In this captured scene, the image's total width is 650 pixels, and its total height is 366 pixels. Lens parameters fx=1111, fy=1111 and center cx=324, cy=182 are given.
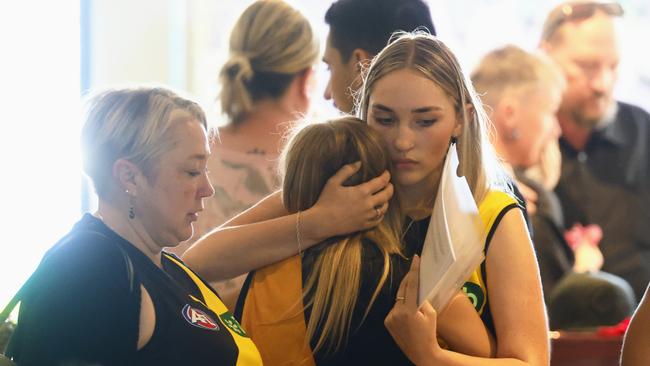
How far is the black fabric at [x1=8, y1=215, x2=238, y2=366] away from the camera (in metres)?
1.44

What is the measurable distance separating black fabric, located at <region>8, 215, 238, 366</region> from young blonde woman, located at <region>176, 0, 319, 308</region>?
3.87 feet

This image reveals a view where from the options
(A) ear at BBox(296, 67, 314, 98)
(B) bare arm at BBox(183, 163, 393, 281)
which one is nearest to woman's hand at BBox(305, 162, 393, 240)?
(B) bare arm at BBox(183, 163, 393, 281)

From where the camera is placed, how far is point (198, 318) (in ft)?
5.30

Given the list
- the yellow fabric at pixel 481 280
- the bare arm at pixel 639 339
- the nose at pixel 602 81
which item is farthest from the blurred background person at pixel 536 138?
the yellow fabric at pixel 481 280

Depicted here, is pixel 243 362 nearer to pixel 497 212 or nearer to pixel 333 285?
pixel 333 285

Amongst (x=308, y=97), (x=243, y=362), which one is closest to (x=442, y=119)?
(x=243, y=362)

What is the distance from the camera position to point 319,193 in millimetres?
1809

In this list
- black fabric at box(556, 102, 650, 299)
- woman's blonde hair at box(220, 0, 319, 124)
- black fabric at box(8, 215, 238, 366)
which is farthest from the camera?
black fabric at box(556, 102, 650, 299)

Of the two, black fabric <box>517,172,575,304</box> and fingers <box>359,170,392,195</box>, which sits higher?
fingers <box>359,170,392,195</box>

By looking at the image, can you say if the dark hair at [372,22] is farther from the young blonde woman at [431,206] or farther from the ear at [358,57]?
the young blonde woman at [431,206]

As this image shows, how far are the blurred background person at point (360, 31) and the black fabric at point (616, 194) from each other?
80.6 inches

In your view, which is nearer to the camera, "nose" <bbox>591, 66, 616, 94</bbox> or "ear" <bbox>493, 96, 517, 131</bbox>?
"ear" <bbox>493, 96, 517, 131</bbox>

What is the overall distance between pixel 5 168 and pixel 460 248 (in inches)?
106

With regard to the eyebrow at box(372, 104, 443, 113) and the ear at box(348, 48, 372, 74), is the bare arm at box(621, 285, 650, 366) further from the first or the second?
the ear at box(348, 48, 372, 74)
